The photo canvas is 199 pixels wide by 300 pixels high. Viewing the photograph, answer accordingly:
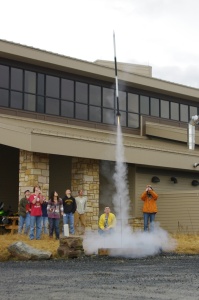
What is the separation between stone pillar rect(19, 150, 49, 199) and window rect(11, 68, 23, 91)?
4.54 meters

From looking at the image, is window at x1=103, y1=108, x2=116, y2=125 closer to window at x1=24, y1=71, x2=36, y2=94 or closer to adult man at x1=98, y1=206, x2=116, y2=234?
window at x1=24, y1=71, x2=36, y2=94

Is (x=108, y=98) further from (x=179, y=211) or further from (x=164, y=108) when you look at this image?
(x=179, y=211)

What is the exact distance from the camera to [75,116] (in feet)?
95.4

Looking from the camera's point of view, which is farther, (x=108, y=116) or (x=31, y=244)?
(x=108, y=116)

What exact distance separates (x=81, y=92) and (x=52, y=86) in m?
1.81

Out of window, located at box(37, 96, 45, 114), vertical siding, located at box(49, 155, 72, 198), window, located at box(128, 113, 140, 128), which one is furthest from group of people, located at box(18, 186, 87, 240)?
window, located at box(128, 113, 140, 128)

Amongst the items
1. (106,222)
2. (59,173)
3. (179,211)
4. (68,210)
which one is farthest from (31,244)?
(179,211)

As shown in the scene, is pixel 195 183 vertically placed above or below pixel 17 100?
below

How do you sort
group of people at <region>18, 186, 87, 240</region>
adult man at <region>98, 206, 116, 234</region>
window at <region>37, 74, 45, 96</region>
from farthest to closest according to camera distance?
window at <region>37, 74, 45, 96</region> → group of people at <region>18, 186, 87, 240</region> → adult man at <region>98, 206, 116, 234</region>

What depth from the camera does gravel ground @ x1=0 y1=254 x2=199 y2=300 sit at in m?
9.06

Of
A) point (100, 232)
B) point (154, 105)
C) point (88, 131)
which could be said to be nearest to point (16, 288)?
point (100, 232)

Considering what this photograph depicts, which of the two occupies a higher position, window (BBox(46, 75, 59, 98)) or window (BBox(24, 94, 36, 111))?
window (BBox(46, 75, 59, 98))

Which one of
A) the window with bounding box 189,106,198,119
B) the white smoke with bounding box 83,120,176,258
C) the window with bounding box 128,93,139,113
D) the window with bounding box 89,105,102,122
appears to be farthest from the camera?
the window with bounding box 189,106,198,119

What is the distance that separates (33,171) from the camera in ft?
74.4
